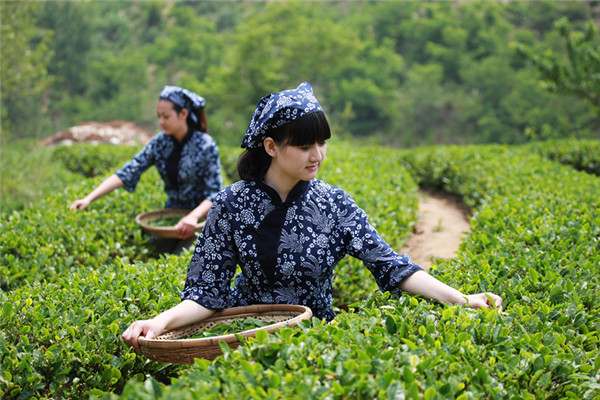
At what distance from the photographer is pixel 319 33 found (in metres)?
31.5

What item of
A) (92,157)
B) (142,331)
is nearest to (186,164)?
(142,331)

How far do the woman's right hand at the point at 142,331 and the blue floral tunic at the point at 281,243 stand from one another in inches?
9.6

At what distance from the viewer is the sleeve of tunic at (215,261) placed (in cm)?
243

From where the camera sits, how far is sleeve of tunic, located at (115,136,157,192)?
4672 millimetres

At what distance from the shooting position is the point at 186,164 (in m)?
4.71

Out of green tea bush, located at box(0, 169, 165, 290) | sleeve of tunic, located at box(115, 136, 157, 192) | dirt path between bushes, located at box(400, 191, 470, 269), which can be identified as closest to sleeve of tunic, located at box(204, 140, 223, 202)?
sleeve of tunic, located at box(115, 136, 157, 192)

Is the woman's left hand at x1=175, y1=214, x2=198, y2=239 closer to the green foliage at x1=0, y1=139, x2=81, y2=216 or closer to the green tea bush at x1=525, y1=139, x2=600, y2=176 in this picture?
the green foliage at x1=0, y1=139, x2=81, y2=216

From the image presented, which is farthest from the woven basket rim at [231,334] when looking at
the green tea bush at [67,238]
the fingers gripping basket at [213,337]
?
the green tea bush at [67,238]

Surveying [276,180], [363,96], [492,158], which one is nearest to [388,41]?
[363,96]

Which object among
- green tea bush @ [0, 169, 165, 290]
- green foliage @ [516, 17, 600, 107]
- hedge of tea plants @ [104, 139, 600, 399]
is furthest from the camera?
green foliage @ [516, 17, 600, 107]

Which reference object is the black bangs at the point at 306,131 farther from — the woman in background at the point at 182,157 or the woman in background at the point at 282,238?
the woman in background at the point at 182,157

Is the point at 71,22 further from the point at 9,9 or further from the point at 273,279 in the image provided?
the point at 273,279

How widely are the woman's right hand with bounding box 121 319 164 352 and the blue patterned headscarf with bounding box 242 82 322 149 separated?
87 cm

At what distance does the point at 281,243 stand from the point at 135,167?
266 cm
